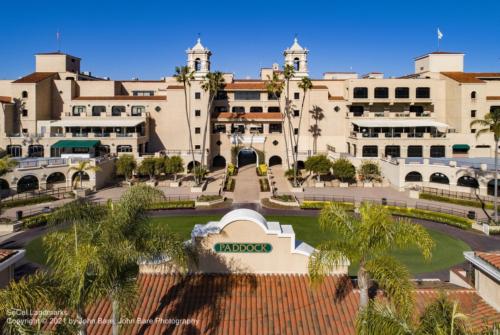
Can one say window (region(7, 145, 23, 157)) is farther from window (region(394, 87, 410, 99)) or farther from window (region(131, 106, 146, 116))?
window (region(394, 87, 410, 99))

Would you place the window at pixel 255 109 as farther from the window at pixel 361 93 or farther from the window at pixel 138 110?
the window at pixel 138 110

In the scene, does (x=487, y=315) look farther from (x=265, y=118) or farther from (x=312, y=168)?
(x=265, y=118)

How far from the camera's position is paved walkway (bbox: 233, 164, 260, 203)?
52.6 meters

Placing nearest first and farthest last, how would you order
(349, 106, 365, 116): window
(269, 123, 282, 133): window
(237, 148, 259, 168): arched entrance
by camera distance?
(349, 106, 365, 116): window → (269, 123, 282, 133): window → (237, 148, 259, 168): arched entrance

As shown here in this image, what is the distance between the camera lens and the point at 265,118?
Result: 74.9 m

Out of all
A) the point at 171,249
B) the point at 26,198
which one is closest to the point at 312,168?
the point at 26,198

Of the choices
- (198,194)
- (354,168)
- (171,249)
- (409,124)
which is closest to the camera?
(171,249)

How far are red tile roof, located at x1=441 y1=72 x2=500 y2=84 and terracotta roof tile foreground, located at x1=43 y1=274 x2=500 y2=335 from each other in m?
63.8

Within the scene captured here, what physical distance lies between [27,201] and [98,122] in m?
23.4

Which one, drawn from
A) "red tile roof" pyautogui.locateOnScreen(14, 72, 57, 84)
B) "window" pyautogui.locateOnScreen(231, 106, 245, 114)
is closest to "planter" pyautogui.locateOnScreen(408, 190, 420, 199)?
"window" pyautogui.locateOnScreen(231, 106, 245, 114)

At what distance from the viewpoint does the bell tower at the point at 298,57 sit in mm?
77812

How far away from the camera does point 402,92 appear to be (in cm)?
7344

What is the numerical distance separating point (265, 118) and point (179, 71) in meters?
19.2

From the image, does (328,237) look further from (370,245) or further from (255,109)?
(255,109)
